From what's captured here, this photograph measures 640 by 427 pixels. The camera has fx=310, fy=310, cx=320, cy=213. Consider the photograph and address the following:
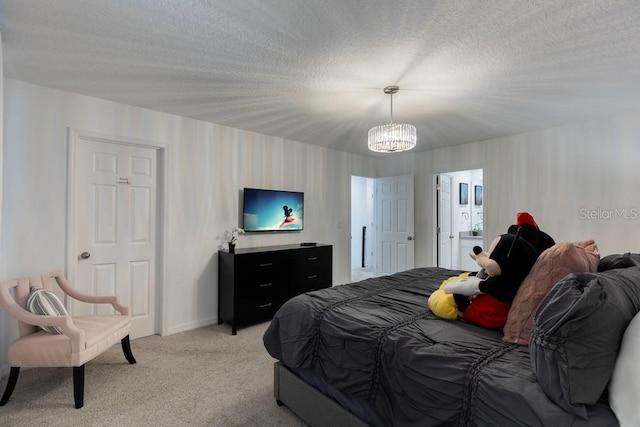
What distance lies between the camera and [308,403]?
1.88m

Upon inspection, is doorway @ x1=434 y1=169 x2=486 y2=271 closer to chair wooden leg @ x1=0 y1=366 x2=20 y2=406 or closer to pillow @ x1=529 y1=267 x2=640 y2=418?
pillow @ x1=529 y1=267 x2=640 y2=418

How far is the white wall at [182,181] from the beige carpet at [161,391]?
56 cm

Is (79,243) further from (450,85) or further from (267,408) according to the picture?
(450,85)

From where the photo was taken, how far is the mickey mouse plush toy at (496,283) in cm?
158

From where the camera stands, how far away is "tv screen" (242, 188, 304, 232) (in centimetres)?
397

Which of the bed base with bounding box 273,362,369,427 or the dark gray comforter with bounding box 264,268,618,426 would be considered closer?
the dark gray comforter with bounding box 264,268,618,426

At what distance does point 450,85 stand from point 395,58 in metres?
0.71

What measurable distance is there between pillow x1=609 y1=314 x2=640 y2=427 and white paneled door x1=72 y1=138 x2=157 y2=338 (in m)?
3.67

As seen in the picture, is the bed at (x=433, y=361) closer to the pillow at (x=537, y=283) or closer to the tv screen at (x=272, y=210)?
the pillow at (x=537, y=283)

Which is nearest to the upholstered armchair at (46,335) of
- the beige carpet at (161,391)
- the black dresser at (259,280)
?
the beige carpet at (161,391)

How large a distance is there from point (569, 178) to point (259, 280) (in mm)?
3901

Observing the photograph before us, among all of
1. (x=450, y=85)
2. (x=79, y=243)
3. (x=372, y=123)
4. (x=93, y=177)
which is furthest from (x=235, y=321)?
(x=450, y=85)

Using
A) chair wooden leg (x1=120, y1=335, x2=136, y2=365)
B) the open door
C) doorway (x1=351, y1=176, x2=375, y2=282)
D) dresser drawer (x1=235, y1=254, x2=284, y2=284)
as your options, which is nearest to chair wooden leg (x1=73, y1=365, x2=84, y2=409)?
chair wooden leg (x1=120, y1=335, x2=136, y2=365)

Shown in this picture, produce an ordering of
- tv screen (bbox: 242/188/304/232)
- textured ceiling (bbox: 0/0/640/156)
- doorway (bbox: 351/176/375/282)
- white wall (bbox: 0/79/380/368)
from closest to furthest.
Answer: textured ceiling (bbox: 0/0/640/156) < white wall (bbox: 0/79/380/368) < tv screen (bbox: 242/188/304/232) < doorway (bbox: 351/176/375/282)
